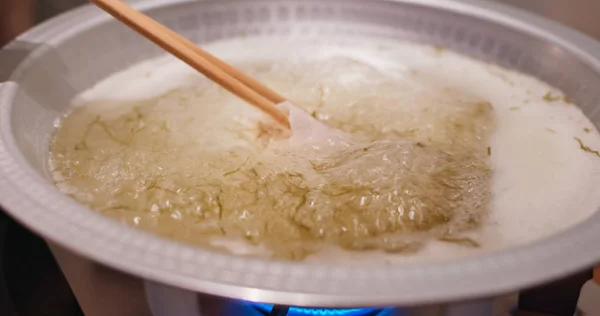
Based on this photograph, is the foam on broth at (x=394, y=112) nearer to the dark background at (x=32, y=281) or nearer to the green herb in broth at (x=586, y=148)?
the green herb in broth at (x=586, y=148)

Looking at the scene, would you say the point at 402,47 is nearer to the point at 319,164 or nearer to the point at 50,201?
the point at 319,164

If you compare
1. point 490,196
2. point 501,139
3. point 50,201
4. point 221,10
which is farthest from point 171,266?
point 221,10

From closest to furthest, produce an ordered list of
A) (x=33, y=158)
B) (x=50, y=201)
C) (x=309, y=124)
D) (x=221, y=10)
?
(x=50, y=201), (x=33, y=158), (x=309, y=124), (x=221, y=10)

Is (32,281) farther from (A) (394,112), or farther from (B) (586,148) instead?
(B) (586,148)

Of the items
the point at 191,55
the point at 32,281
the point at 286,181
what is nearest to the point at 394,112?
the point at 286,181

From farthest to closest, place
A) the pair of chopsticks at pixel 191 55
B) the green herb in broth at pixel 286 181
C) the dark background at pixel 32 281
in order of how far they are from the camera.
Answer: the pair of chopsticks at pixel 191 55, the green herb in broth at pixel 286 181, the dark background at pixel 32 281

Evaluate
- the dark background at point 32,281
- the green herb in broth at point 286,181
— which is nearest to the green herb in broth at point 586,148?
the green herb in broth at point 286,181
